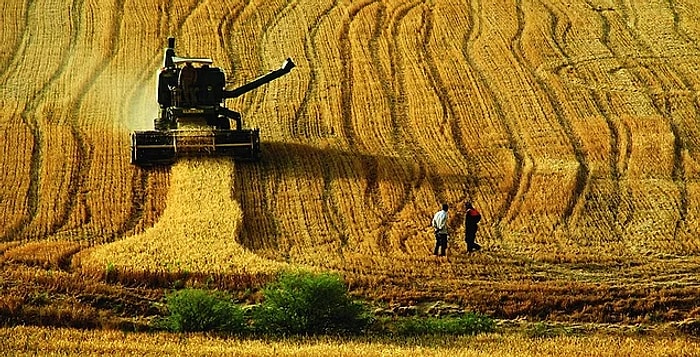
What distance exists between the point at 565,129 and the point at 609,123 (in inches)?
57.1

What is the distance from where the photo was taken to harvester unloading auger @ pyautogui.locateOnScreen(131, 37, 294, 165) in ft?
116

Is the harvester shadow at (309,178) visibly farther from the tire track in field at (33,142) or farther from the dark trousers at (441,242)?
the tire track in field at (33,142)

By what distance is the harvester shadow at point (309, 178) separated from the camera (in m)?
32.0

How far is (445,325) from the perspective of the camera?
79.6 feet

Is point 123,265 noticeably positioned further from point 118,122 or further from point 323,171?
point 118,122

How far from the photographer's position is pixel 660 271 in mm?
28641

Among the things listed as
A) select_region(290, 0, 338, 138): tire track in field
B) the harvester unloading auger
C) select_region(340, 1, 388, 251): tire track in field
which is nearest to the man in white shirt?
select_region(340, 1, 388, 251): tire track in field

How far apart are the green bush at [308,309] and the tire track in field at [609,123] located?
32.4 ft

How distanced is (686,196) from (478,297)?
1030 cm

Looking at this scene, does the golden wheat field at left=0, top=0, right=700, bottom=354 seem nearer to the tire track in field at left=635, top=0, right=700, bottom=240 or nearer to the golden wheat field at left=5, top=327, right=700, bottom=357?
the tire track in field at left=635, top=0, right=700, bottom=240

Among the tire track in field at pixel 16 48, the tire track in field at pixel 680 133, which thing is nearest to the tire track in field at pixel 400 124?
the tire track in field at pixel 680 133

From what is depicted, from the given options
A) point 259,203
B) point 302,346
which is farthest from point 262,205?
point 302,346

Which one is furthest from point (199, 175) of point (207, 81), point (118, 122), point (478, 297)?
point (478, 297)

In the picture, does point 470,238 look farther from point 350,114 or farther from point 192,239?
point 350,114
